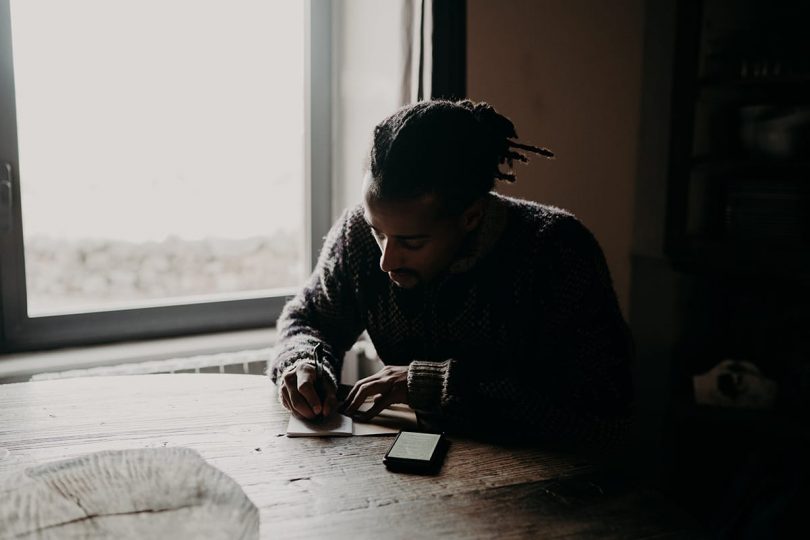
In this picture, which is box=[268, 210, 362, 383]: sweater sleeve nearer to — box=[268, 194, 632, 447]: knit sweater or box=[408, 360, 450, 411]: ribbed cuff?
box=[268, 194, 632, 447]: knit sweater

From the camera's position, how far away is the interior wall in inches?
91.2

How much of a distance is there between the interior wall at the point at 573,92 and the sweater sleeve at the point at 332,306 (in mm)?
822

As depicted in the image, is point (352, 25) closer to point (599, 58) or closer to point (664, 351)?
point (599, 58)

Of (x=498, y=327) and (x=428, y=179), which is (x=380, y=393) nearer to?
(x=498, y=327)

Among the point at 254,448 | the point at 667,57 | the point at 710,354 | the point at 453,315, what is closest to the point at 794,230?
the point at 710,354

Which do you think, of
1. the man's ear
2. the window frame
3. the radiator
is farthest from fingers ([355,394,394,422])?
the window frame

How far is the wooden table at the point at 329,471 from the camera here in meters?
1.01

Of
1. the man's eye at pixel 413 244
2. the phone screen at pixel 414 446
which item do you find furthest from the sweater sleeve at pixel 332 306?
the phone screen at pixel 414 446

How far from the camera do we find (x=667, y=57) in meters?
2.47

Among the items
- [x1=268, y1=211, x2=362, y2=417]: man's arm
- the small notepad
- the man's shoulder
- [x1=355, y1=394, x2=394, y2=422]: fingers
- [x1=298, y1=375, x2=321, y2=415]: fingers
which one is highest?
the man's shoulder

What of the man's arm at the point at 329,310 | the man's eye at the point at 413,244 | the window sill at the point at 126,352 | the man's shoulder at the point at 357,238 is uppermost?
the man's eye at the point at 413,244

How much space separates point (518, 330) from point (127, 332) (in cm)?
136

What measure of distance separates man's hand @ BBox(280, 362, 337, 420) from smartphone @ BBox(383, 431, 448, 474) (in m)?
0.17

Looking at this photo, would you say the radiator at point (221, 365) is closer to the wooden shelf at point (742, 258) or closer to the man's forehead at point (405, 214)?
the man's forehead at point (405, 214)
